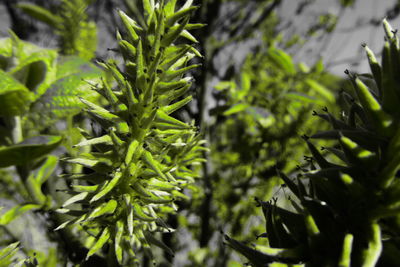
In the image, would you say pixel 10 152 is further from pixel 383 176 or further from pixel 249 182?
pixel 249 182

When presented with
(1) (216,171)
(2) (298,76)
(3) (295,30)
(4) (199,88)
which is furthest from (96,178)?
(3) (295,30)

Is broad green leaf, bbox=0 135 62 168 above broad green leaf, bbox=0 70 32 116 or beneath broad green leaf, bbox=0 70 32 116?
beneath

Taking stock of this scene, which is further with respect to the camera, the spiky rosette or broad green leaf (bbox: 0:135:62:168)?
broad green leaf (bbox: 0:135:62:168)

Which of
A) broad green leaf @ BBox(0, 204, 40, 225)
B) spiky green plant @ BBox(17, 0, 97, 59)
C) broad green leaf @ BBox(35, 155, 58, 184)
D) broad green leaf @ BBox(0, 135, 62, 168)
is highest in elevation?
spiky green plant @ BBox(17, 0, 97, 59)

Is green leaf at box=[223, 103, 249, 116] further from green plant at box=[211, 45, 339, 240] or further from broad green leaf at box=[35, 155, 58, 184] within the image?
broad green leaf at box=[35, 155, 58, 184]

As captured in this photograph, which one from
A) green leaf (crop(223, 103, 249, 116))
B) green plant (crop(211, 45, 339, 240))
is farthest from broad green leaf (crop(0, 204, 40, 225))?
green plant (crop(211, 45, 339, 240))

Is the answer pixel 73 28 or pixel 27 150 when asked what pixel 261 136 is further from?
pixel 27 150

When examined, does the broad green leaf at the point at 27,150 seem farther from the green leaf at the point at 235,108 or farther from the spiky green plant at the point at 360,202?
the green leaf at the point at 235,108
